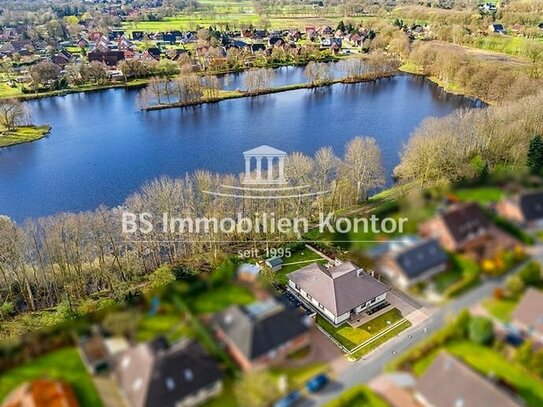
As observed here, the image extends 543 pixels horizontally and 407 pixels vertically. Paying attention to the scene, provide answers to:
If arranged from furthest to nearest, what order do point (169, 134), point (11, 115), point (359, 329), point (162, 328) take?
point (11, 115)
point (169, 134)
point (359, 329)
point (162, 328)

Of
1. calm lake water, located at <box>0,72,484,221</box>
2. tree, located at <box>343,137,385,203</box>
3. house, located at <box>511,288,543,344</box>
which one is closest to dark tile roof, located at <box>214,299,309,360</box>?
house, located at <box>511,288,543,344</box>

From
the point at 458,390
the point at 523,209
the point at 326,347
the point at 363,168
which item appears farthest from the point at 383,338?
the point at 363,168

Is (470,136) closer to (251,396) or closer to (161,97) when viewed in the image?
(251,396)

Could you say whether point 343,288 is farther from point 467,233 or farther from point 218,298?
point 218,298

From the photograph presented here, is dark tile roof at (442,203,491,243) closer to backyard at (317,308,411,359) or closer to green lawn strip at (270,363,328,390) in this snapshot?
green lawn strip at (270,363,328,390)

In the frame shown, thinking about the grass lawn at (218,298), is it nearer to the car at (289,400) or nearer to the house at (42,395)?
the car at (289,400)
